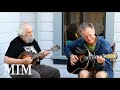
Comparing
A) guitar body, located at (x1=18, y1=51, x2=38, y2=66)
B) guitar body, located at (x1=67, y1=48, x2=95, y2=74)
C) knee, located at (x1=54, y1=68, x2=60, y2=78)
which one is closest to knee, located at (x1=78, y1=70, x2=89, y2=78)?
guitar body, located at (x1=67, y1=48, x2=95, y2=74)

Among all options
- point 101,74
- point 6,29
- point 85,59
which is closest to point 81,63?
point 85,59

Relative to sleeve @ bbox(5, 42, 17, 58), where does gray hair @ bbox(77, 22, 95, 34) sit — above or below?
above

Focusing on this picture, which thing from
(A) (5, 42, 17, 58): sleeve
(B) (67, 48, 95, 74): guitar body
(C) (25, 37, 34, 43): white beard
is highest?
(C) (25, 37, 34, 43): white beard

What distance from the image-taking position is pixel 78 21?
327 cm

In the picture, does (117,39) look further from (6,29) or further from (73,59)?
(6,29)

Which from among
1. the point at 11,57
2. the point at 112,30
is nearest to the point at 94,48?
the point at 112,30

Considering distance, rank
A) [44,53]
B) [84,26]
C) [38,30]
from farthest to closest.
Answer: [38,30] → [44,53] → [84,26]

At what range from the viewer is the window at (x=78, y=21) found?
3191 millimetres

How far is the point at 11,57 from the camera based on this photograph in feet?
10.4

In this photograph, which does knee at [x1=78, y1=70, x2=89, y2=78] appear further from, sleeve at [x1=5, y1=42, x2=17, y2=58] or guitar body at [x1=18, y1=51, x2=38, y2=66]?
sleeve at [x1=5, y1=42, x2=17, y2=58]

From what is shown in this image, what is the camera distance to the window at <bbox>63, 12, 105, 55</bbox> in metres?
3.19

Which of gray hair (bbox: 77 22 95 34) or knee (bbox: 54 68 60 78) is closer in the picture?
gray hair (bbox: 77 22 95 34)
